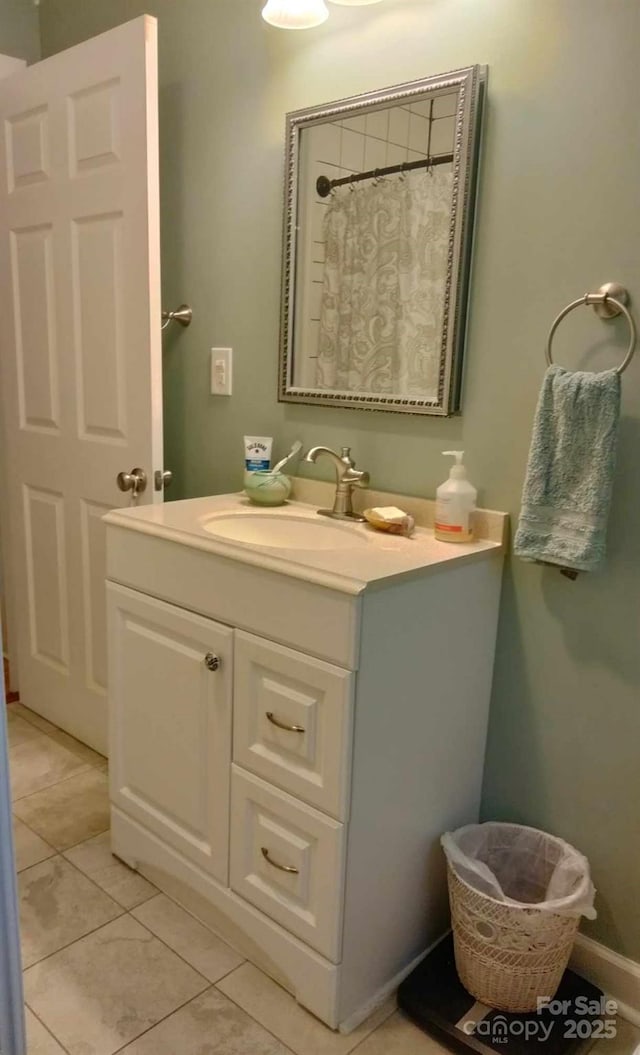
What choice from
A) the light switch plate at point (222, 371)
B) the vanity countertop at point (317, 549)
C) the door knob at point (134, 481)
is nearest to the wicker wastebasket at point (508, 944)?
the vanity countertop at point (317, 549)

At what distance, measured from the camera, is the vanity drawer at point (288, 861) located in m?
1.31

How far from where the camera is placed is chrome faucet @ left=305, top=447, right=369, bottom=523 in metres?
1.68

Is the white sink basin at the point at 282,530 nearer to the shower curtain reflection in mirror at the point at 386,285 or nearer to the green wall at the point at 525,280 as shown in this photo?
the green wall at the point at 525,280

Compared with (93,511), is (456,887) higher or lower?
lower

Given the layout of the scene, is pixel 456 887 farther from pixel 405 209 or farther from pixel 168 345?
pixel 168 345

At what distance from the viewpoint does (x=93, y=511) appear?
6.95ft

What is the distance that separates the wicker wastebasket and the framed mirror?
0.93 meters

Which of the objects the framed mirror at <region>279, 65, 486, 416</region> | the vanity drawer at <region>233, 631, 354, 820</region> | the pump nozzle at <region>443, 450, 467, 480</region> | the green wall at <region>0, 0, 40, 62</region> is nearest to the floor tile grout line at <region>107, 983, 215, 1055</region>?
the vanity drawer at <region>233, 631, 354, 820</region>

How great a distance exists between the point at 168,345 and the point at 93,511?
0.52m

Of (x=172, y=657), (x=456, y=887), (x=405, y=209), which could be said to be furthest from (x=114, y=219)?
(x=456, y=887)

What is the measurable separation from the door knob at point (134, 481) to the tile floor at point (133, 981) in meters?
0.88

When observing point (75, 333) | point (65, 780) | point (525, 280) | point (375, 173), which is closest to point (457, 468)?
point (525, 280)

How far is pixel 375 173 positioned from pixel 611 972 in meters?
1.70

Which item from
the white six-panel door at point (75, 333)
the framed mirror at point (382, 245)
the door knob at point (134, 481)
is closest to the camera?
the framed mirror at point (382, 245)
